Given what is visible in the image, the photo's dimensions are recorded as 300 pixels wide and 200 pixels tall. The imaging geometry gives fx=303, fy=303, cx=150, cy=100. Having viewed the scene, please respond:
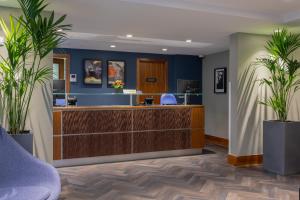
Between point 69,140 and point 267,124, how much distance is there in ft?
11.4

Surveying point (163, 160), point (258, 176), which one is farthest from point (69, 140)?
point (258, 176)

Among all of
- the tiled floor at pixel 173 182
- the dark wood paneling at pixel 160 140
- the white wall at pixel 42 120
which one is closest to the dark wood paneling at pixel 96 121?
the dark wood paneling at pixel 160 140

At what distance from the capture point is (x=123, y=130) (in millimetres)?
5867

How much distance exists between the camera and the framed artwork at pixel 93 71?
26.0 feet

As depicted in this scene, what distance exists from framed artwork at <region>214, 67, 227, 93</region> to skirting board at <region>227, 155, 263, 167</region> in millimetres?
2625

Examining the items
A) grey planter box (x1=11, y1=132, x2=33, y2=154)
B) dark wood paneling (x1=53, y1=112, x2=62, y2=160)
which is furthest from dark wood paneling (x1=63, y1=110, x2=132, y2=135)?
grey planter box (x1=11, y1=132, x2=33, y2=154)

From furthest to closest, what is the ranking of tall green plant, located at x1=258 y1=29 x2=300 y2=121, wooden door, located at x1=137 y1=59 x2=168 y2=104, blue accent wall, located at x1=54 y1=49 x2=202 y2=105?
wooden door, located at x1=137 y1=59 x2=168 y2=104, blue accent wall, located at x1=54 y1=49 x2=202 y2=105, tall green plant, located at x1=258 y1=29 x2=300 y2=121

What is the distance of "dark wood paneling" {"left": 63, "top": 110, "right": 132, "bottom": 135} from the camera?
5.42m

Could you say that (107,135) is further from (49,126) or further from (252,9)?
(252,9)

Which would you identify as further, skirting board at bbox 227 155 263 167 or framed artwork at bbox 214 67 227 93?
framed artwork at bbox 214 67 227 93

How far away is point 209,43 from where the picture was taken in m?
7.07

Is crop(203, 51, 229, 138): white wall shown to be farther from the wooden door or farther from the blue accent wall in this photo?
the wooden door

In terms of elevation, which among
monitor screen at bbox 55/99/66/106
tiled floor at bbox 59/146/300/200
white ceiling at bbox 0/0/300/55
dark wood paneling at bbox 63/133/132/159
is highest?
white ceiling at bbox 0/0/300/55

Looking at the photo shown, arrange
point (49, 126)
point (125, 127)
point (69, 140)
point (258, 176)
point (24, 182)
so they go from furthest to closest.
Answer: point (125, 127), point (69, 140), point (258, 176), point (49, 126), point (24, 182)
